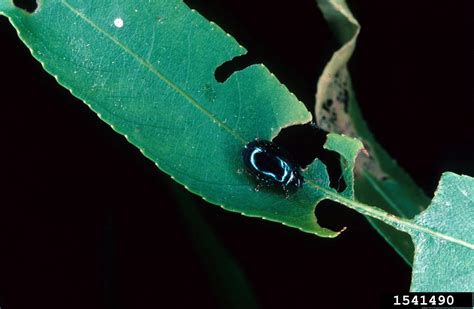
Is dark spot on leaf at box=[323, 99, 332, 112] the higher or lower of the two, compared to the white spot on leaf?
higher

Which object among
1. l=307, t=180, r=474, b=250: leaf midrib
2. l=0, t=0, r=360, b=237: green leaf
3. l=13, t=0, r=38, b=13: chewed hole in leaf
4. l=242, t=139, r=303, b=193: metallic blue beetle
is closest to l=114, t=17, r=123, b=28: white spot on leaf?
l=0, t=0, r=360, b=237: green leaf

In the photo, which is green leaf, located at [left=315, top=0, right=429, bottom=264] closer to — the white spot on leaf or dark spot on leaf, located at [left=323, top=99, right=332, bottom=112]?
dark spot on leaf, located at [left=323, top=99, right=332, bottom=112]

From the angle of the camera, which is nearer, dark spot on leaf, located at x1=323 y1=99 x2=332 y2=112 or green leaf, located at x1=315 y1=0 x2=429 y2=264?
green leaf, located at x1=315 y1=0 x2=429 y2=264

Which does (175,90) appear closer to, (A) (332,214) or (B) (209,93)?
(B) (209,93)

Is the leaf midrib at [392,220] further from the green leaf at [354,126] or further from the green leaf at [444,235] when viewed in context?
the green leaf at [354,126]

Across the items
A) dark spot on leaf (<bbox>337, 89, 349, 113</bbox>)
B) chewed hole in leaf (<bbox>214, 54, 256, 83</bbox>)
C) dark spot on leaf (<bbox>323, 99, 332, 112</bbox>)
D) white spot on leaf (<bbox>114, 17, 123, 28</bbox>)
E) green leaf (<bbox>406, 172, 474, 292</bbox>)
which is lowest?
green leaf (<bbox>406, 172, 474, 292</bbox>)

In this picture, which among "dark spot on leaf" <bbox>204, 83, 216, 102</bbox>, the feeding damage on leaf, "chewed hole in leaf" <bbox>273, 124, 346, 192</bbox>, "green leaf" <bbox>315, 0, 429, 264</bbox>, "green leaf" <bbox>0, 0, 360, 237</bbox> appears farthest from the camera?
the feeding damage on leaf

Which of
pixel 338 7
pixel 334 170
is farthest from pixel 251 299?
pixel 338 7

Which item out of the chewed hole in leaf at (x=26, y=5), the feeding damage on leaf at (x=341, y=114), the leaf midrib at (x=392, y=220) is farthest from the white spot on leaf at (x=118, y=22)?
the feeding damage on leaf at (x=341, y=114)
